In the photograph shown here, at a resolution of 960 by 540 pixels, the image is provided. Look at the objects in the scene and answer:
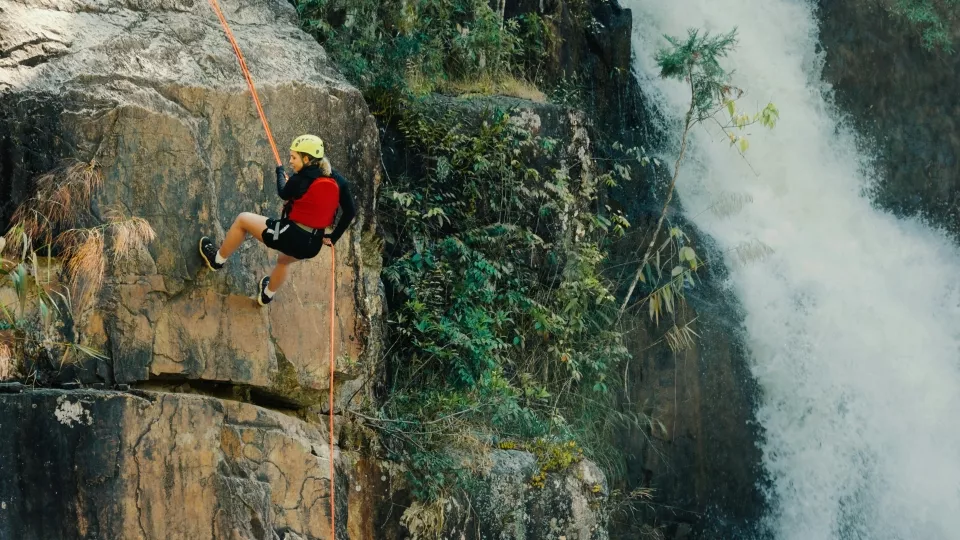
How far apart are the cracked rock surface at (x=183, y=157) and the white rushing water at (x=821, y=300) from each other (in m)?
5.55

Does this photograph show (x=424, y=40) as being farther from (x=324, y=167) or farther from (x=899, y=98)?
(x=899, y=98)

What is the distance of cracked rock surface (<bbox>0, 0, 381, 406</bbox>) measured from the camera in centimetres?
710

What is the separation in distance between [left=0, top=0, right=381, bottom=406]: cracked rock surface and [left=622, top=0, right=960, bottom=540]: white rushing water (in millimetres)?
5547

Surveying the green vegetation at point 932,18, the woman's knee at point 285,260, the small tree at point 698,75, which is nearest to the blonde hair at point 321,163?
the woman's knee at point 285,260

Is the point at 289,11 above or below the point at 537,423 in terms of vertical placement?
above

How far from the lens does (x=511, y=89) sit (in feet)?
37.2

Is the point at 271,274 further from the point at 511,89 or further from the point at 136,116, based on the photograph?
the point at 511,89

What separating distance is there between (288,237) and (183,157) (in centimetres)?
108

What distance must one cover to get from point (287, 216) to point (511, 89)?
4.82 metres

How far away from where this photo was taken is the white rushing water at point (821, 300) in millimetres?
11508

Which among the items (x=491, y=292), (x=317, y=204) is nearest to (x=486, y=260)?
(x=491, y=292)

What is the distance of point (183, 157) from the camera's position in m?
7.49

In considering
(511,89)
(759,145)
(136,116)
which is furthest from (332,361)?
(759,145)

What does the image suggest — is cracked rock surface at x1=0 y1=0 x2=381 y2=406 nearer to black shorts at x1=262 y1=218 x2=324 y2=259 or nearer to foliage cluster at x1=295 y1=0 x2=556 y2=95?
black shorts at x1=262 y1=218 x2=324 y2=259
